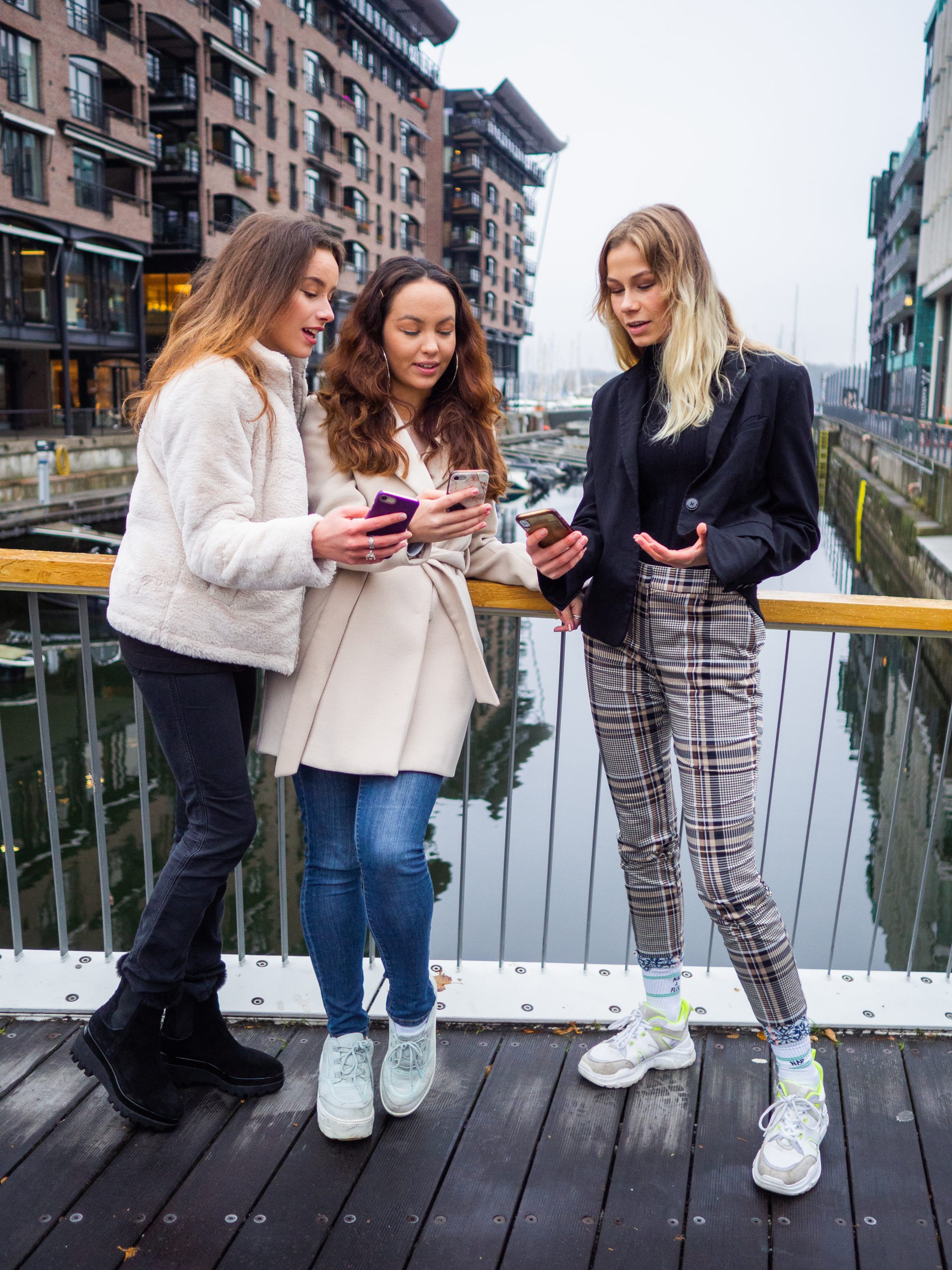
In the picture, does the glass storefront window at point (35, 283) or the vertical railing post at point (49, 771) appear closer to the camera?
the vertical railing post at point (49, 771)

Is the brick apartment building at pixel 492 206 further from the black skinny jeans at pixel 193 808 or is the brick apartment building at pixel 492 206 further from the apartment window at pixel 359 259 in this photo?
the black skinny jeans at pixel 193 808

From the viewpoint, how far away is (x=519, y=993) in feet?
8.23

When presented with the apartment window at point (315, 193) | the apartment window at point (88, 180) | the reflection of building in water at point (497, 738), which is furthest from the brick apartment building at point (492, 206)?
the reflection of building in water at point (497, 738)

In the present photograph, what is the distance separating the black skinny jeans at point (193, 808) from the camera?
186cm

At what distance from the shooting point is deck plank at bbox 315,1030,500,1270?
172 centimetres

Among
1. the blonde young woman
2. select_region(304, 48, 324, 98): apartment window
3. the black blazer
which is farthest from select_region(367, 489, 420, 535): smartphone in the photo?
select_region(304, 48, 324, 98): apartment window

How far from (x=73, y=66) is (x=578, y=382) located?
11206 cm

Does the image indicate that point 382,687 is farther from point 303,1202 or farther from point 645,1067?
point 645,1067

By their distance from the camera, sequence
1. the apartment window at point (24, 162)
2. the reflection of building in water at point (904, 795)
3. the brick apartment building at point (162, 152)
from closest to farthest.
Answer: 1. the reflection of building in water at point (904, 795)
2. the apartment window at point (24, 162)
3. the brick apartment building at point (162, 152)

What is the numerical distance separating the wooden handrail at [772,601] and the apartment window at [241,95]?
34.1 metres

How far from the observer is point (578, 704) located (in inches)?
642

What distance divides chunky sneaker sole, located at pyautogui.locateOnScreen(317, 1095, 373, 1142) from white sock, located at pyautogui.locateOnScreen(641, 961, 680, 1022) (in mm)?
652

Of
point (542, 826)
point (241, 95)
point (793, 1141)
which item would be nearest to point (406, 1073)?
point (793, 1141)

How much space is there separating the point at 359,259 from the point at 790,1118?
4276 cm
